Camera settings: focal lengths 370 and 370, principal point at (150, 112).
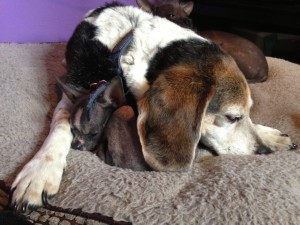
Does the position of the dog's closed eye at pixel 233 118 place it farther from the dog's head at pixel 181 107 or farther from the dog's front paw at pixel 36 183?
the dog's front paw at pixel 36 183

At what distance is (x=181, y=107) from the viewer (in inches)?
51.2

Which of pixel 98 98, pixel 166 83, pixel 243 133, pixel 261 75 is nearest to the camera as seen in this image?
pixel 166 83

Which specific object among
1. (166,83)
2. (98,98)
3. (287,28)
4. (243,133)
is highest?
(166,83)

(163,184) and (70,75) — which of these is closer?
(163,184)

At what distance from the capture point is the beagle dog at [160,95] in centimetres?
129

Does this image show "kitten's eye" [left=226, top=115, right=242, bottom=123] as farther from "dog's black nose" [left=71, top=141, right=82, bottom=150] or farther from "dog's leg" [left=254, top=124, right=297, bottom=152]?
"dog's black nose" [left=71, top=141, right=82, bottom=150]

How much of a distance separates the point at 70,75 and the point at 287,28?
2.45 metres

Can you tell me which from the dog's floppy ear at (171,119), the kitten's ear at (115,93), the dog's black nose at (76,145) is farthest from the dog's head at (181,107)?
the dog's black nose at (76,145)

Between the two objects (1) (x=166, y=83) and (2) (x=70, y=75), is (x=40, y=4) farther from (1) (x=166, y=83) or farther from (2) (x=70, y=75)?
(1) (x=166, y=83)

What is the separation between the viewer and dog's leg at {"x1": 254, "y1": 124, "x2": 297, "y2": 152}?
1.62 meters

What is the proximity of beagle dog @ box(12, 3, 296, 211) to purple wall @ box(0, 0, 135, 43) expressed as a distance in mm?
1249

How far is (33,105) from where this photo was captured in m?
1.86

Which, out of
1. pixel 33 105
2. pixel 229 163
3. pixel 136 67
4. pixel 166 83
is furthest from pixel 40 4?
pixel 229 163

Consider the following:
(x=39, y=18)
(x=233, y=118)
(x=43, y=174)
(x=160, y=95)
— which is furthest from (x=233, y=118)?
(x=39, y=18)
